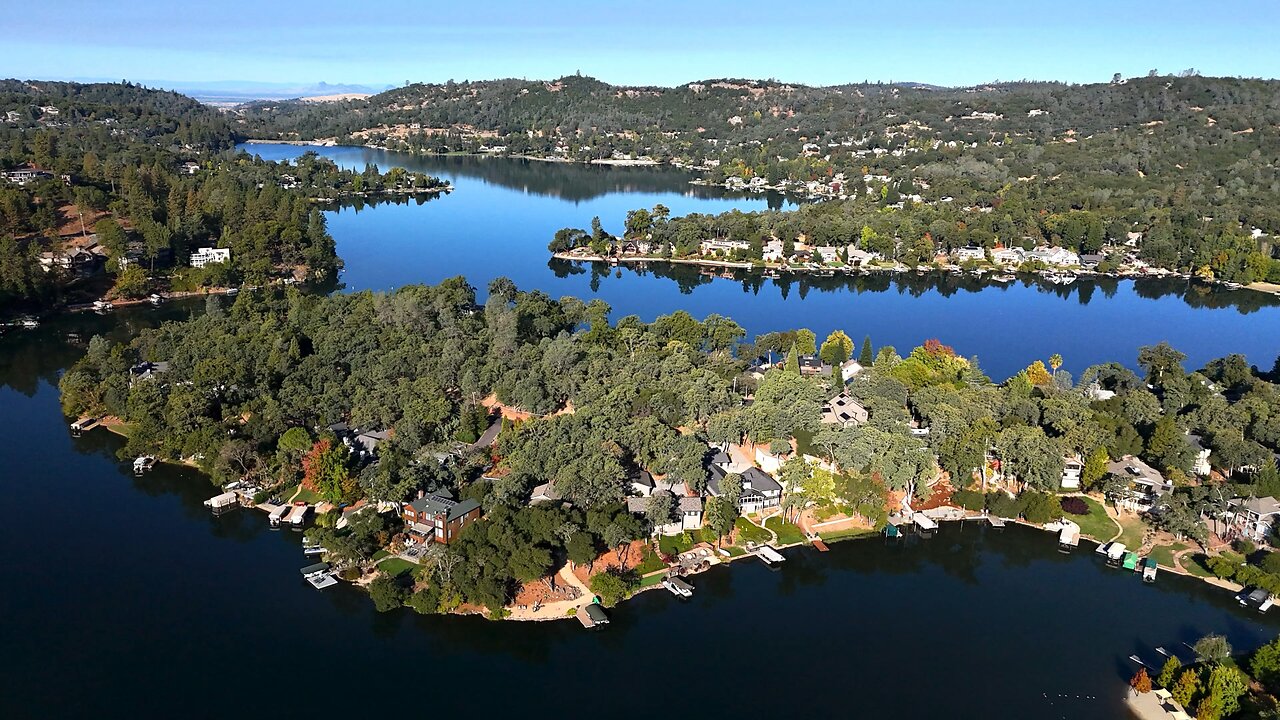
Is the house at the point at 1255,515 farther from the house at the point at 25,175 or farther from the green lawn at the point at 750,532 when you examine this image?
the house at the point at 25,175

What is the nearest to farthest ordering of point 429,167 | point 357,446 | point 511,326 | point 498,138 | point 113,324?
point 357,446, point 511,326, point 113,324, point 429,167, point 498,138

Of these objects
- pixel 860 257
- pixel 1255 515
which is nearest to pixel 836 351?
pixel 1255 515

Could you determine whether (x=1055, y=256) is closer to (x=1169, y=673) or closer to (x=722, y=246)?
(x=722, y=246)

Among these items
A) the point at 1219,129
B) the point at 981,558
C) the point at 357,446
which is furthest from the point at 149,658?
the point at 1219,129

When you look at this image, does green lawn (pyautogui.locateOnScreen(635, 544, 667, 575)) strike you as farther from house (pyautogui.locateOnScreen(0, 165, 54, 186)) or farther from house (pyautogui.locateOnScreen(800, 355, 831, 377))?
house (pyautogui.locateOnScreen(0, 165, 54, 186))

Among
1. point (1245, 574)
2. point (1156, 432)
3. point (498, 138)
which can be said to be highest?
point (498, 138)

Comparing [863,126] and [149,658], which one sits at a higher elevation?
[863,126]

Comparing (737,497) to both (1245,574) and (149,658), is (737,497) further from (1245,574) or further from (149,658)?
(149,658)
